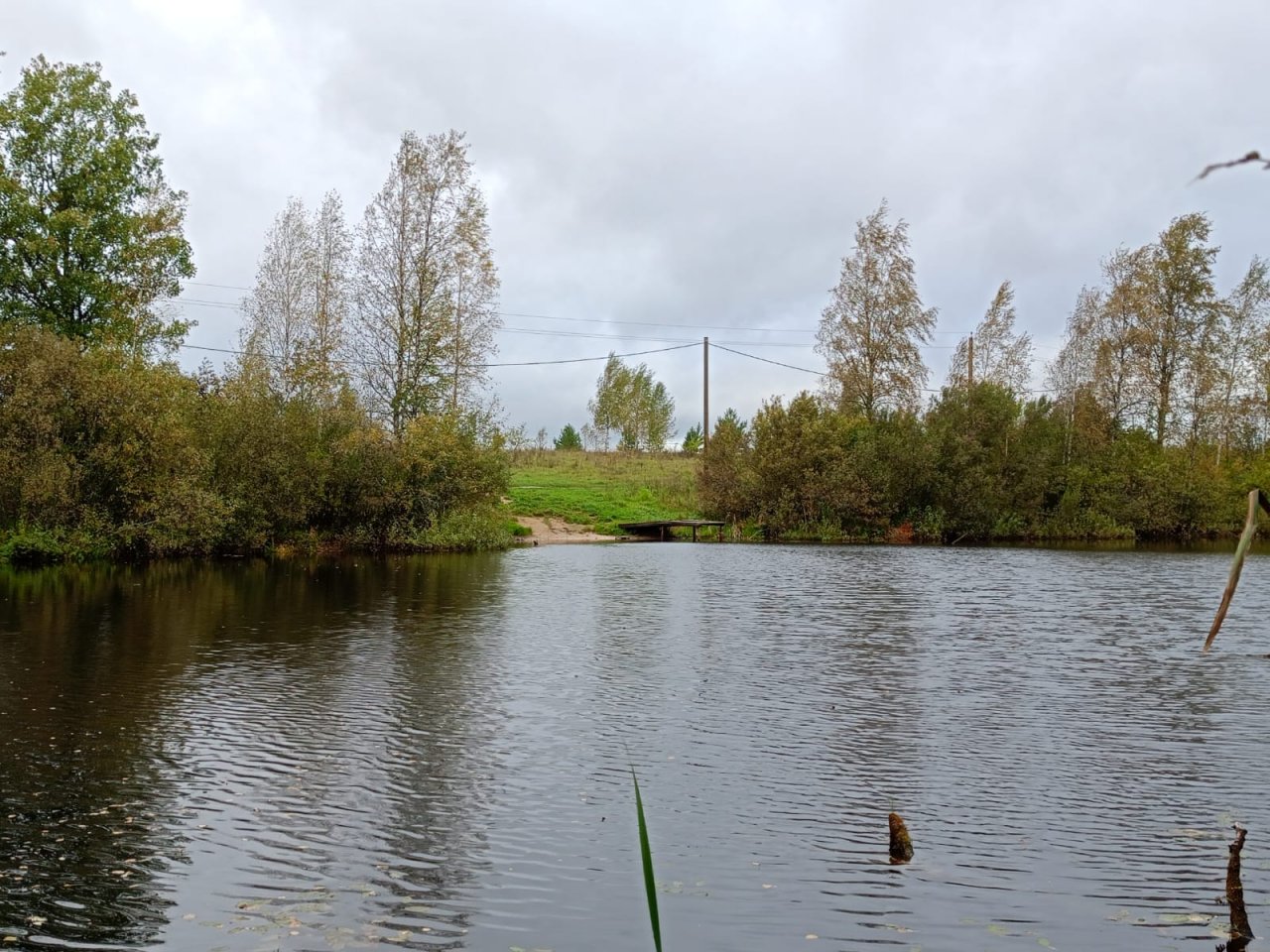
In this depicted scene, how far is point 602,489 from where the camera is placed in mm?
57000

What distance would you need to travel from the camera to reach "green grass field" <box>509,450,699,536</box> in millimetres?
50281

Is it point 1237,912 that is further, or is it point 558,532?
point 558,532

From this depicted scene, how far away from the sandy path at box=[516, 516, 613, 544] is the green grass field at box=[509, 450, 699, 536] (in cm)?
61

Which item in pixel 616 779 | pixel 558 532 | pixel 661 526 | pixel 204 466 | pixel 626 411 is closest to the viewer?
pixel 616 779

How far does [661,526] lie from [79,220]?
88.3ft

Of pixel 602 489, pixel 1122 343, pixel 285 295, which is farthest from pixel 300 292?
pixel 1122 343

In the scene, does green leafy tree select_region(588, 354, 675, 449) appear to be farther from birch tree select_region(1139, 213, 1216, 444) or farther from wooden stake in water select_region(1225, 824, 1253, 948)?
wooden stake in water select_region(1225, 824, 1253, 948)

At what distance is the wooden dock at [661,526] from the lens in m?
47.3

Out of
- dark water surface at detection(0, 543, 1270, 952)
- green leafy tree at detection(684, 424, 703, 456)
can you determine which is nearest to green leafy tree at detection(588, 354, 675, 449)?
green leafy tree at detection(684, 424, 703, 456)

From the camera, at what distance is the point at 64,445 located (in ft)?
96.5

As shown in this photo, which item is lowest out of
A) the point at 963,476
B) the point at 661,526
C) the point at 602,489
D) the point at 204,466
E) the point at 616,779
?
the point at 616,779

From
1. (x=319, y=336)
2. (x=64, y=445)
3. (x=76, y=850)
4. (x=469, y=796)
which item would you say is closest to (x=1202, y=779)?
(x=469, y=796)

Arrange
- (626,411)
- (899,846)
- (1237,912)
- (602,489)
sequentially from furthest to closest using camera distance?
(626,411) → (602,489) → (899,846) → (1237,912)

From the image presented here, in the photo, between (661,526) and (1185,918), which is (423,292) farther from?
(1185,918)
